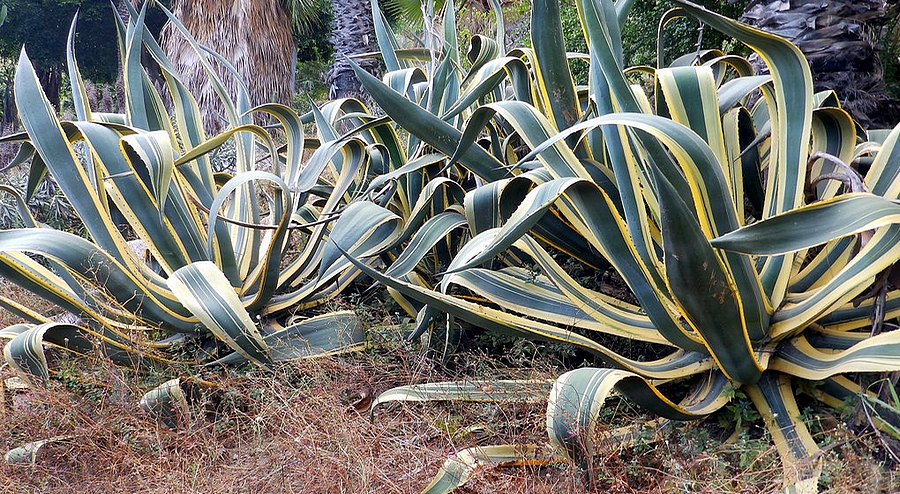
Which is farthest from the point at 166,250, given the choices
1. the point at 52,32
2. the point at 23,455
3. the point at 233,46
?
the point at 52,32

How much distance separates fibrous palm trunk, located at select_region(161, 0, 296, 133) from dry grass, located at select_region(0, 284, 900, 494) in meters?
7.03

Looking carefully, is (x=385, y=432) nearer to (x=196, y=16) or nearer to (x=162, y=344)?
→ (x=162, y=344)

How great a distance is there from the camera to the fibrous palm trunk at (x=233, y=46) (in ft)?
28.6

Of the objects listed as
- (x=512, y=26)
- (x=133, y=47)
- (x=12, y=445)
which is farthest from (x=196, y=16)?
(x=12, y=445)

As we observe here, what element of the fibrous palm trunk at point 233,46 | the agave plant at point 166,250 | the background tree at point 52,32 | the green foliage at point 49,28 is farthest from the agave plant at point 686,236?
the green foliage at point 49,28

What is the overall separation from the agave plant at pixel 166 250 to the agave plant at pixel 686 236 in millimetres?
453

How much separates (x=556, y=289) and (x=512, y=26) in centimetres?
767

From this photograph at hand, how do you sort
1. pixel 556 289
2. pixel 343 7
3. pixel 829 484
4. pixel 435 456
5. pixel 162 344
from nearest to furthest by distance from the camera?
1. pixel 829 484
2. pixel 435 456
3. pixel 556 289
4. pixel 162 344
5. pixel 343 7

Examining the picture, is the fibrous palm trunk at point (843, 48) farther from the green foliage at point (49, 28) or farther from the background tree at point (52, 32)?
the green foliage at point (49, 28)

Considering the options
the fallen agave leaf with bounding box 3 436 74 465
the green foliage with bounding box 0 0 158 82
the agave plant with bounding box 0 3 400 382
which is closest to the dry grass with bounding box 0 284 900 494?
the fallen agave leaf with bounding box 3 436 74 465

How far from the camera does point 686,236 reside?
124 cm

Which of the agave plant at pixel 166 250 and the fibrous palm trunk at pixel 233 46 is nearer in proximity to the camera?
the agave plant at pixel 166 250

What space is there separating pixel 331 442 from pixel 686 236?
0.93 m

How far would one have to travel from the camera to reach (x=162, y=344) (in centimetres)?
218
